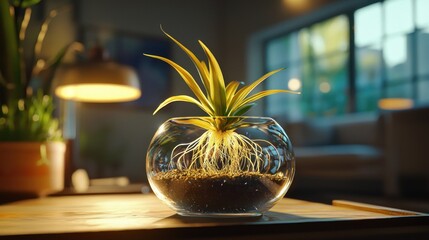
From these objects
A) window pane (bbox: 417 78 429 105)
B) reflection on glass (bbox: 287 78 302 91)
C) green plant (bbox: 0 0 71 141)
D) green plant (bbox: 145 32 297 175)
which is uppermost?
reflection on glass (bbox: 287 78 302 91)

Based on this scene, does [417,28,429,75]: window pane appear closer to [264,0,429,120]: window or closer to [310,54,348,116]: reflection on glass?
[264,0,429,120]: window

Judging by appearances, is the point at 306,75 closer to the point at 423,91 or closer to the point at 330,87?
the point at 330,87

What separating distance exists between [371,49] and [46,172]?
173 inches

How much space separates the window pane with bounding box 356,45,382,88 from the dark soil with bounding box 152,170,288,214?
14.9ft

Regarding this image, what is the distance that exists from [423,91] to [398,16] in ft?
2.52

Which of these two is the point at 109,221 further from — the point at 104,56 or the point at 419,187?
the point at 419,187

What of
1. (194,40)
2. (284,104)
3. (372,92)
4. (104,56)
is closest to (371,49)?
(372,92)

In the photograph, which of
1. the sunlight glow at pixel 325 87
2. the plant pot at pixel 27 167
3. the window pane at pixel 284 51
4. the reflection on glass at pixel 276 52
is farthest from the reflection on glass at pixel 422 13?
the plant pot at pixel 27 167

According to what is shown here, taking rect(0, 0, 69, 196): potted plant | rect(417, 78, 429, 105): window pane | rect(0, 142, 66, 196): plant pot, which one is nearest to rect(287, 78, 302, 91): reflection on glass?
rect(417, 78, 429, 105): window pane

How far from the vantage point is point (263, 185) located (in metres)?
0.67

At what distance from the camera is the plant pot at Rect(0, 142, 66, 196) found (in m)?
1.09

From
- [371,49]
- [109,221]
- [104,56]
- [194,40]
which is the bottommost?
[109,221]

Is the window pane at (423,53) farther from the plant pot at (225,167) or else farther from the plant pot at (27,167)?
the plant pot at (225,167)

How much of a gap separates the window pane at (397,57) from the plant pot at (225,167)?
4.37 metres
